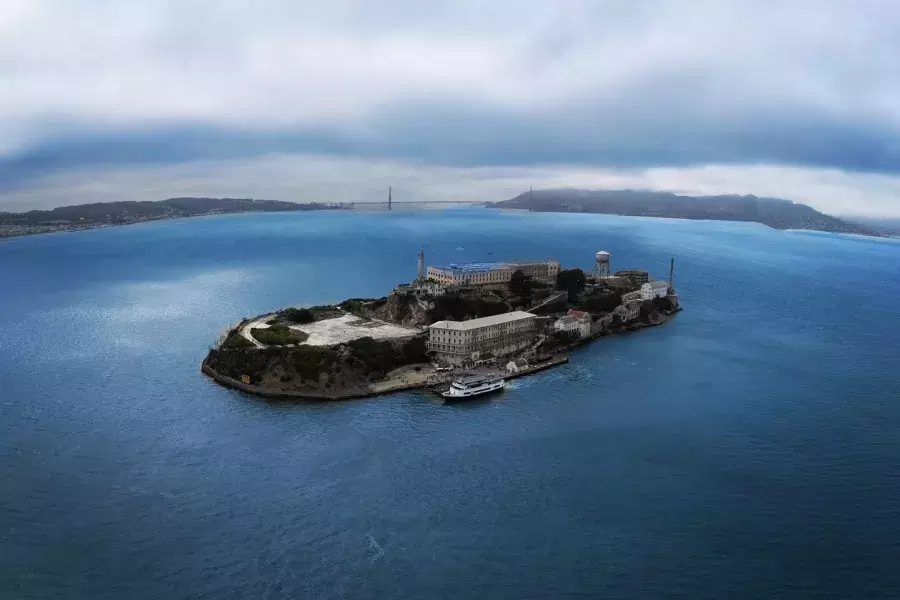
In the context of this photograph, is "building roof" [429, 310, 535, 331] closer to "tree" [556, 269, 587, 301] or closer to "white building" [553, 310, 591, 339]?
"white building" [553, 310, 591, 339]

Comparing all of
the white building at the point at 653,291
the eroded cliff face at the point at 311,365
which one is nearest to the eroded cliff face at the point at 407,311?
the eroded cliff face at the point at 311,365

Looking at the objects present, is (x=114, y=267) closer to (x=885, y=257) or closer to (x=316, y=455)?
(x=316, y=455)

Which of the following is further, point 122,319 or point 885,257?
point 885,257

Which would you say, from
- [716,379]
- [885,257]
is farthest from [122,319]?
[885,257]

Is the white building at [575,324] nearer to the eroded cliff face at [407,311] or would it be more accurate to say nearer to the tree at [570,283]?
the tree at [570,283]

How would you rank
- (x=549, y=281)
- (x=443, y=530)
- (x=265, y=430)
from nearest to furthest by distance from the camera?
(x=443, y=530)
(x=265, y=430)
(x=549, y=281)

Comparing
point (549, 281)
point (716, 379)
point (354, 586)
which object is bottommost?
point (354, 586)

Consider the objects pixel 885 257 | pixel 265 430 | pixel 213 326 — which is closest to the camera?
pixel 265 430
